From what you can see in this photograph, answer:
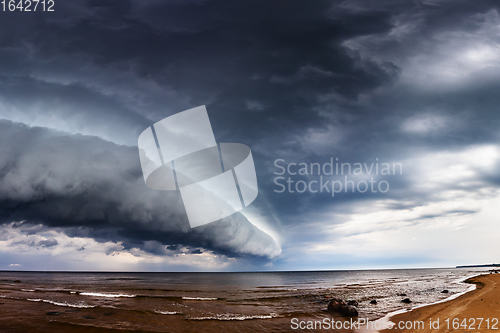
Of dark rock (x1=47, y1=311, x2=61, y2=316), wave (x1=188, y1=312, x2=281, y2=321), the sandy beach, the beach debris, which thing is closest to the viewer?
the sandy beach

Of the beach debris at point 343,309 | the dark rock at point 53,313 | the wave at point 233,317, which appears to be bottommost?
the beach debris at point 343,309

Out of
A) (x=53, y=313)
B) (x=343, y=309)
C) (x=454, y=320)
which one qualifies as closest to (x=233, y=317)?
(x=343, y=309)

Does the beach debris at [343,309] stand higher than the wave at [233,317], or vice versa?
the wave at [233,317]

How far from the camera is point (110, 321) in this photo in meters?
18.6

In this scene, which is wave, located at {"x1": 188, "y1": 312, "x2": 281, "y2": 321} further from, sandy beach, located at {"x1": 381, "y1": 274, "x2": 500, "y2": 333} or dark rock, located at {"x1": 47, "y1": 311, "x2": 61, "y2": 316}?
dark rock, located at {"x1": 47, "y1": 311, "x2": 61, "y2": 316}

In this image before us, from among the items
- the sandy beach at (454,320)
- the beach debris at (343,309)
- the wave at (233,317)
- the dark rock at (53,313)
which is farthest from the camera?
the beach debris at (343,309)

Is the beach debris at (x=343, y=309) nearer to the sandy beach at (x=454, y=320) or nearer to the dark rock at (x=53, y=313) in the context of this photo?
the sandy beach at (x=454, y=320)

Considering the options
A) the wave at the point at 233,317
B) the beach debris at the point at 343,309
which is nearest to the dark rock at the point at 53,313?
the wave at the point at 233,317

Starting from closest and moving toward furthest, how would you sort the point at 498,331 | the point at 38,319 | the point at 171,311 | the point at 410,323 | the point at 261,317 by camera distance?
the point at 498,331, the point at 410,323, the point at 38,319, the point at 261,317, the point at 171,311

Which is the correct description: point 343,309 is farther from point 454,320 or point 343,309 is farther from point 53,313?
point 53,313

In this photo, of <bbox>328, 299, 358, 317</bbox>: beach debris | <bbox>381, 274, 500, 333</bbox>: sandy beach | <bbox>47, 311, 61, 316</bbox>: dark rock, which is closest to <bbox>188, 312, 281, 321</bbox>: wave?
<bbox>328, 299, 358, 317</bbox>: beach debris

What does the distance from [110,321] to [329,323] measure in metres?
17.0

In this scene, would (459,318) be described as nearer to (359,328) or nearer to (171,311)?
(359,328)

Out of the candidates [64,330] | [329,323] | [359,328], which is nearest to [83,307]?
[64,330]
